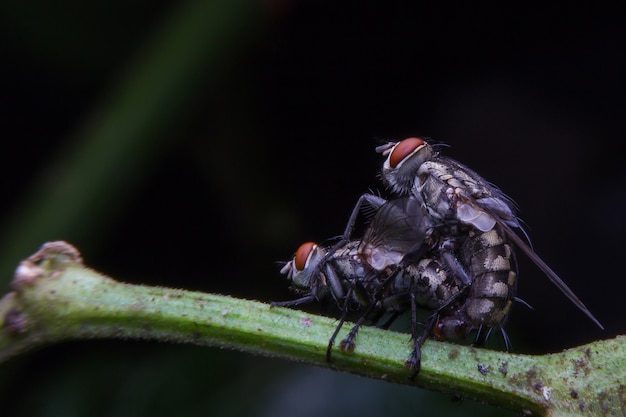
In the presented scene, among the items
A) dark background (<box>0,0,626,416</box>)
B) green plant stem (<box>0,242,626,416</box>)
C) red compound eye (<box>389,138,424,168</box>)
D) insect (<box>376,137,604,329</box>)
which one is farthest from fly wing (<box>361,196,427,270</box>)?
dark background (<box>0,0,626,416</box>)

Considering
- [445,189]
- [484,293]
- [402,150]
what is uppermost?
[402,150]

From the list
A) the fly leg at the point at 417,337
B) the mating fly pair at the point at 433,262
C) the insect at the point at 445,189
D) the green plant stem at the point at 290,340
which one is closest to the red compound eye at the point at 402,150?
the insect at the point at 445,189

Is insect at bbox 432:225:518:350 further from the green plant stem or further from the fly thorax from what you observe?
the green plant stem

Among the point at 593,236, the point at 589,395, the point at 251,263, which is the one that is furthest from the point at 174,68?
the point at 589,395

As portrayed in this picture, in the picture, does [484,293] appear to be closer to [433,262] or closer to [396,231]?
[433,262]

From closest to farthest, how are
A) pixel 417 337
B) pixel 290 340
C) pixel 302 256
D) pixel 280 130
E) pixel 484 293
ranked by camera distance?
pixel 290 340, pixel 417 337, pixel 484 293, pixel 302 256, pixel 280 130

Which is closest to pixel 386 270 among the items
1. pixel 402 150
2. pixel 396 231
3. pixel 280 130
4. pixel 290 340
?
pixel 396 231
